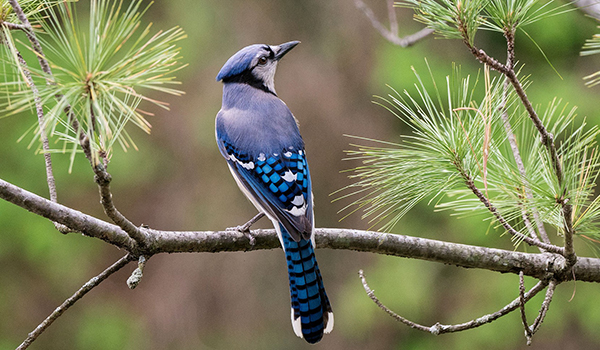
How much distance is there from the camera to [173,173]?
15.7ft

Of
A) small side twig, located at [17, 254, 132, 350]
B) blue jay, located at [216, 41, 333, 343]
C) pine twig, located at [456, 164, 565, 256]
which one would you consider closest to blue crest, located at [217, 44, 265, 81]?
blue jay, located at [216, 41, 333, 343]

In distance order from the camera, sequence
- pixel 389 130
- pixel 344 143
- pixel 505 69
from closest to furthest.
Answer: pixel 505 69 < pixel 344 143 < pixel 389 130

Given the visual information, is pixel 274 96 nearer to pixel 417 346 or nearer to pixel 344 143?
pixel 344 143

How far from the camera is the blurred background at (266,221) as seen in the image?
173 inches

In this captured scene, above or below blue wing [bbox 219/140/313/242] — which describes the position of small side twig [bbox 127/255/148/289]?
above

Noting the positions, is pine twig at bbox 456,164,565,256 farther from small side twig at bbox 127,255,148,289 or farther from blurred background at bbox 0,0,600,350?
blurred background at bbox 0,0,600,350

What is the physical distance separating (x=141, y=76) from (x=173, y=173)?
140 inches

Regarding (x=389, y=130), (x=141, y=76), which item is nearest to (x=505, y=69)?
(x=141, y=76)

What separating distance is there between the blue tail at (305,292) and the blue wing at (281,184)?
62 millimetres

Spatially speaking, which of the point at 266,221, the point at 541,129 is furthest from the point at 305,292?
the point at 266,221

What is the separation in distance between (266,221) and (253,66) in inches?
62.4

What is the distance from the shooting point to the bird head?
2811 mm

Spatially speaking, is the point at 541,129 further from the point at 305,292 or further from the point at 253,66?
the point at 253,66

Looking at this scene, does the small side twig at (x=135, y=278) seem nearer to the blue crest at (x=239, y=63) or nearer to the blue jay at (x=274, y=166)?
the blue jay at (x=274, y=166)
